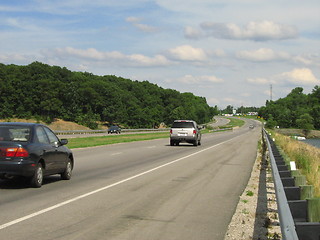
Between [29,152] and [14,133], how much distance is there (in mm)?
850

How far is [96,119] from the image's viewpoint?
415ft

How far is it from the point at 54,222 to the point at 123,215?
4.35ft

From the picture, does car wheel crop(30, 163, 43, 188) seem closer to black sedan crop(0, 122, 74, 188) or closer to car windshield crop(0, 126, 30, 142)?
black sedan crop(0, 122, 74, 188)

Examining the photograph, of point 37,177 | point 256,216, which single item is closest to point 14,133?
point 37,177

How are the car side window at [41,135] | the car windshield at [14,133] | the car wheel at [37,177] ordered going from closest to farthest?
the car wheel at [37,177] < the car windshield at [14,133] < the car side window at [41,135]

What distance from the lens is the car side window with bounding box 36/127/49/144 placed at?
12743 mm

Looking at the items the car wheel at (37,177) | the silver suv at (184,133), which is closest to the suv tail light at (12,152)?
the car wheel at (37,177)

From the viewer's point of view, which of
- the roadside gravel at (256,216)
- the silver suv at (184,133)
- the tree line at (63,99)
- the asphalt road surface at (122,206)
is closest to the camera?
the asphalt road surface at (122,206)

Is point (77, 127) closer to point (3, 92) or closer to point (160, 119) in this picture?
point (3, 92)

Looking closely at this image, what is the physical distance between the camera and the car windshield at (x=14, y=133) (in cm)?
1220

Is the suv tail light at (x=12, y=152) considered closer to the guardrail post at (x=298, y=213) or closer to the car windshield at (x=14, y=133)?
the car windshield at (x=14, y=133)

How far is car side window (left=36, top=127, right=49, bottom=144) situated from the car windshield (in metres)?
0.40

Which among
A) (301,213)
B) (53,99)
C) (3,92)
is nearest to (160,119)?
(53,99)

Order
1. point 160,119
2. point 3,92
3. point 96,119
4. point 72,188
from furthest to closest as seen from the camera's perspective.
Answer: point 160,119
point 96,119
point 3,92
point 72,188
